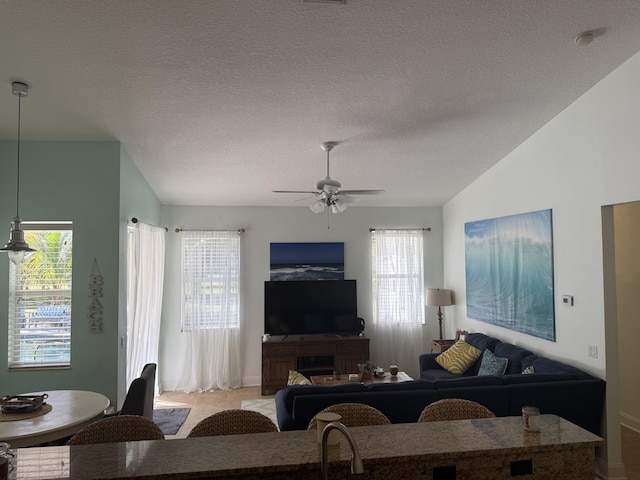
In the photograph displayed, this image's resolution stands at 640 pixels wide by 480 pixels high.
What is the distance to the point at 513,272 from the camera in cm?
502

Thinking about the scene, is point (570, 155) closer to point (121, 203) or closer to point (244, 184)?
point (244, 184)

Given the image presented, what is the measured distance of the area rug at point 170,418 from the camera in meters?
4.92

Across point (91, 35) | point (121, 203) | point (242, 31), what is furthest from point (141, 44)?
point (121, 203)

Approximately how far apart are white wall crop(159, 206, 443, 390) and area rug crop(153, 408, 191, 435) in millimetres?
956

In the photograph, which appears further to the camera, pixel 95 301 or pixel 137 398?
pixel 95 301

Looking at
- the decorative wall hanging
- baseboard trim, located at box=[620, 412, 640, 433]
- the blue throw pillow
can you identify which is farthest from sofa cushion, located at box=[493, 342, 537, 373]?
the decorative wall hanging

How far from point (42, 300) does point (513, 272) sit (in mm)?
4751

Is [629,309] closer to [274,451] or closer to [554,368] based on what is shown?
[554,368]

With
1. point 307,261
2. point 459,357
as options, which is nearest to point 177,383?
point 307,261

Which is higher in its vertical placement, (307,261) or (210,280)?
(307,261)

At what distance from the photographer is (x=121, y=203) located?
4.36 metres

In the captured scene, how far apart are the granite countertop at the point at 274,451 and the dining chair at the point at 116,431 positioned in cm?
21

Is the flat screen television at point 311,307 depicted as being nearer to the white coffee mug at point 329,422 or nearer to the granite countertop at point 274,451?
the granite countertop at point 274,451

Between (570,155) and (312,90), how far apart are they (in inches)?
94.7
